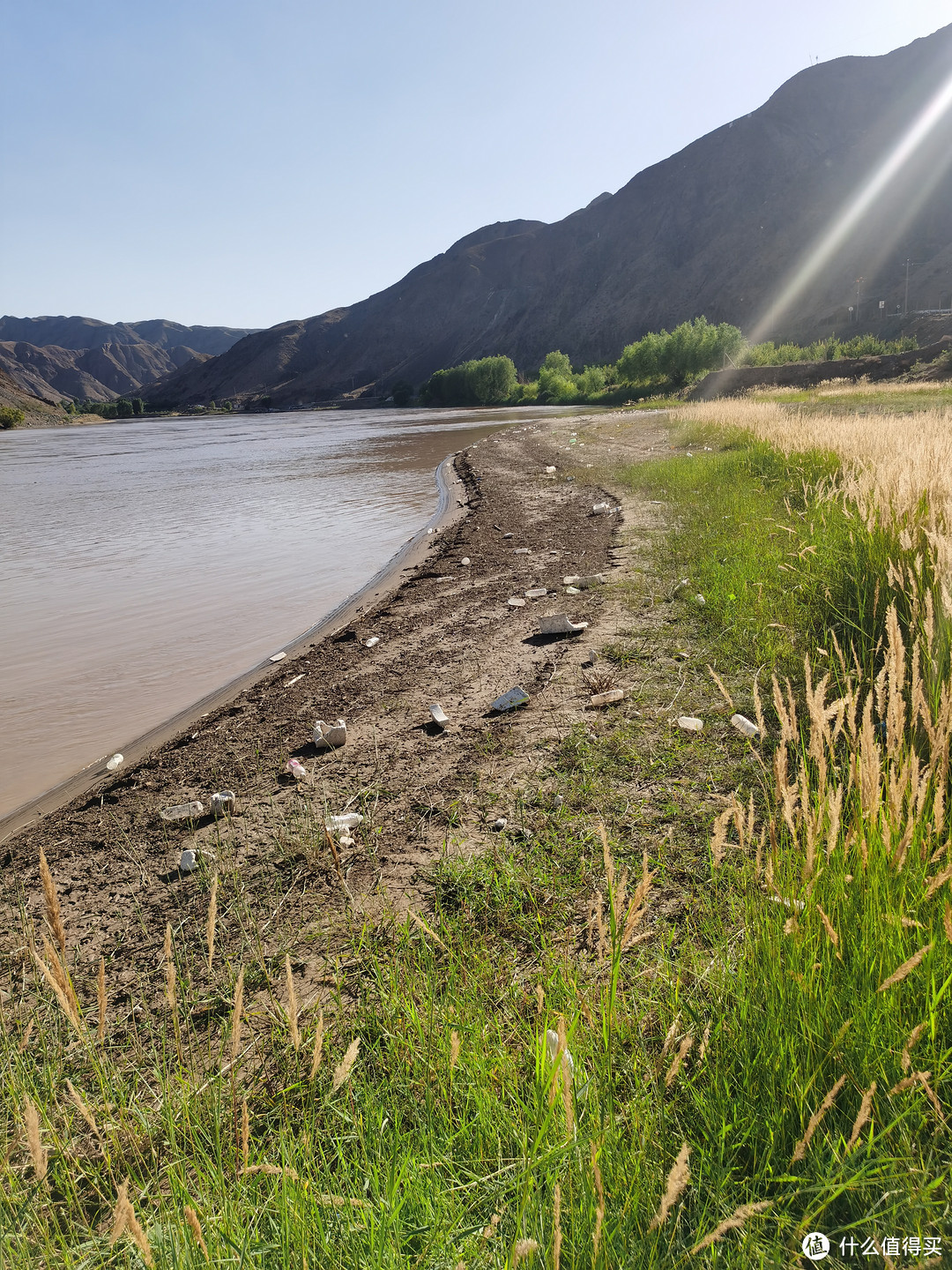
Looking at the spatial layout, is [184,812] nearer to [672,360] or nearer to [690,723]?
[690,723]

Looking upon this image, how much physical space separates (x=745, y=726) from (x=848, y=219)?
151 m

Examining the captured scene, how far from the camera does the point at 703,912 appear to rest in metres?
2.76

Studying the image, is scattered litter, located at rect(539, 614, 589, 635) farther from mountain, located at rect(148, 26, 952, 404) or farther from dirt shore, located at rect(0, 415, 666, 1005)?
mountain, located at rect(148, 26, 952, 404)

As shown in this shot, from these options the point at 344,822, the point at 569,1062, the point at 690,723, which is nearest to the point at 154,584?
the point at 344,822

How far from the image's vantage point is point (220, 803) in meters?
4.36

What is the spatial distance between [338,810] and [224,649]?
15.3 feet

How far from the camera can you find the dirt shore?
3.28m

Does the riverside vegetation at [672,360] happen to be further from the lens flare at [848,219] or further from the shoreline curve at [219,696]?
the shoreline curve at [219,696]

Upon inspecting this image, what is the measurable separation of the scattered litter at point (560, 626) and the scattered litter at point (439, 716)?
5.93 ft

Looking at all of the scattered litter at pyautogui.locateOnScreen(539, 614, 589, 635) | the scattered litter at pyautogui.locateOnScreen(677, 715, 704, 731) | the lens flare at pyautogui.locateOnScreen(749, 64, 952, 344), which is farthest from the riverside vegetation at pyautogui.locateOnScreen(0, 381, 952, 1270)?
the lens flare at pyautogui.locateOnScreen(749, 64, 952, 344)

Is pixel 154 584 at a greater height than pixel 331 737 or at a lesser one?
greater

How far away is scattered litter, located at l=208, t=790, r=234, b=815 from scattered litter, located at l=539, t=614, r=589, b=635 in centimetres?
342

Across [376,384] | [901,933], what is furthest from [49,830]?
[376,384]

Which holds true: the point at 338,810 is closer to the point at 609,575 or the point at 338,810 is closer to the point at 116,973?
the point at 116,973
